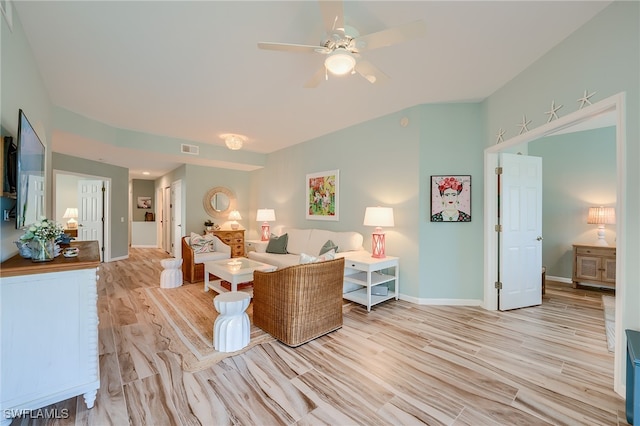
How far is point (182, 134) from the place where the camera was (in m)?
4.75

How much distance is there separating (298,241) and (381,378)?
3050 mm

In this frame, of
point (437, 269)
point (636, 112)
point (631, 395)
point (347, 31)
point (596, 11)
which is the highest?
point (596, 11)

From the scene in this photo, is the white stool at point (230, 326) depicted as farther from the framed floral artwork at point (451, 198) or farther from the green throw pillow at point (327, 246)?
the framed floral artwork at point (451, 198)

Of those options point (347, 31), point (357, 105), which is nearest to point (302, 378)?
point (347, 31)

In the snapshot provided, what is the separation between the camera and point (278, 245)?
493 centimetres

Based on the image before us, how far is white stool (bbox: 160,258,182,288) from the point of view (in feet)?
13.8

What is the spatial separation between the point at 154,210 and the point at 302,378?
9.39 m

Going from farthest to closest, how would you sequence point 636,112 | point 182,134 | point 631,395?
point 182,134, point 636,112, point 631,395

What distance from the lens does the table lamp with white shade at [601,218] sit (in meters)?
4.10

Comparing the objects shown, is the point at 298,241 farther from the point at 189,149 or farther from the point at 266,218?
the point at 189,149

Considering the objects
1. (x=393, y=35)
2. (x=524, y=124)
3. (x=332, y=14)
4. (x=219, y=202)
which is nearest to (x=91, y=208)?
(x=219, y=202)

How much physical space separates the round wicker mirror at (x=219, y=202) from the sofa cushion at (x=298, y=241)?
8.06 feet

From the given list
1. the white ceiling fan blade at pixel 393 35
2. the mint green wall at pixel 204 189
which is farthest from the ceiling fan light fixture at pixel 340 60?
the mint green wall at pixel 204 189

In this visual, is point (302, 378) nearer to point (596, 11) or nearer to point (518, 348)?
point (518, 348)
